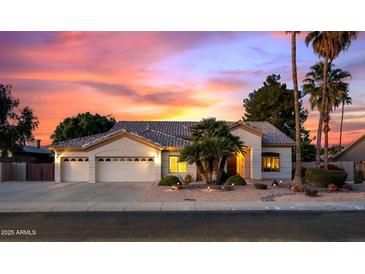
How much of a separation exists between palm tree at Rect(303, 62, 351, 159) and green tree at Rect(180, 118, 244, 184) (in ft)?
39.8

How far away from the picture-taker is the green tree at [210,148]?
922 inches

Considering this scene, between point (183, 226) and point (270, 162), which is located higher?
point (270, 162)

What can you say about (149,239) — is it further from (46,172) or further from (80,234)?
(46,172)

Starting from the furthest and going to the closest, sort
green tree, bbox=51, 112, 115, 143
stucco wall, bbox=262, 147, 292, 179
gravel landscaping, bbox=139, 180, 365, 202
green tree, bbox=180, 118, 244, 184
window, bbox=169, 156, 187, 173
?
green tree, bbox=51, 112, 115, 143, stucco wall, bbox=262, 147, 292, 179, window, bbox=169, 156, 187, 173, green tree, bbox=180, 118, 244, 184, gravel landscaping, bbox=139, 180, 365, 202

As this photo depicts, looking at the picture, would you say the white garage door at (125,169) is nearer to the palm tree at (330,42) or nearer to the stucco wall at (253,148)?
the stucco wall at (253,148)

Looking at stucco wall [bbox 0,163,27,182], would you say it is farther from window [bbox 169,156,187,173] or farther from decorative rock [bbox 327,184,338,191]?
decorative rock [bbox 327,184,338,191]

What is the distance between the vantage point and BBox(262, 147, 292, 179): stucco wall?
3272 centimetres

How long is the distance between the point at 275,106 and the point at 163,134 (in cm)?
2590

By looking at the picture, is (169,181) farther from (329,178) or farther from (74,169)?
(329,178)

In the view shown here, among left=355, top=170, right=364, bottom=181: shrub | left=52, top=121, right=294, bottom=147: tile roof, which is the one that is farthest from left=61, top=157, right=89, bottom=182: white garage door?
left=355, top=170, right=364, bottom=181: shrub

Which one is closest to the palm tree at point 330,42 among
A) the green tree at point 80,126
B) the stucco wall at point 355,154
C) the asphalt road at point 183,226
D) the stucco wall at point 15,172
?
the stucco wall at point 355,154

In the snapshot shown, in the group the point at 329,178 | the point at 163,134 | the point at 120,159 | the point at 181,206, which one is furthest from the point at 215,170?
the point at 163,134

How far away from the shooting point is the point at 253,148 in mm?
31891
